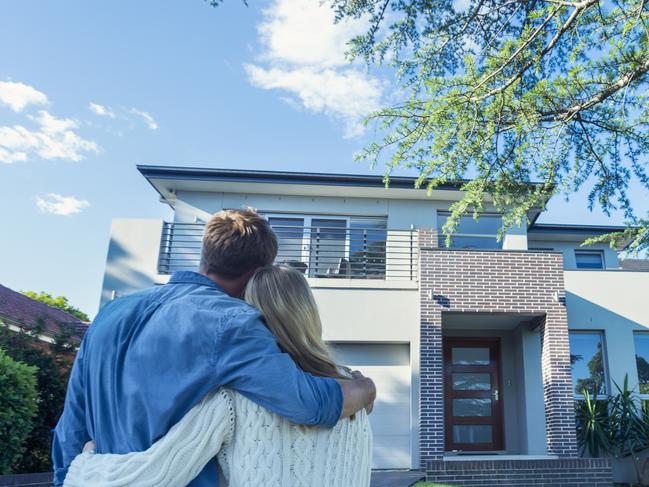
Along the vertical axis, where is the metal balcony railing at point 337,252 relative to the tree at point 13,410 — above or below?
above

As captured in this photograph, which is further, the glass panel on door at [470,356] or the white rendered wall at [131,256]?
the glass panel on door at [470,356]

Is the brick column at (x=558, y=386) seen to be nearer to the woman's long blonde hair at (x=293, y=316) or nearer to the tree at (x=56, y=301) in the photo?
→ the woman's long blonde hair at (x=293, y=316)

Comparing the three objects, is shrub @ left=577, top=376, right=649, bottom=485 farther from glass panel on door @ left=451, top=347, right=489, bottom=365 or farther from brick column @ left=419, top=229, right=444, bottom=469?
brick column @ left=419, top=229, right=444, bottom=469

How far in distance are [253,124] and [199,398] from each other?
36.6 feet

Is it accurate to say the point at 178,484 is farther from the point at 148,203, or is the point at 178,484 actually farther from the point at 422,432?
the point at 148,203

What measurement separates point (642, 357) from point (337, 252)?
6.84 meters

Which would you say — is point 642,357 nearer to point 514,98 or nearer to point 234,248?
point 514,98

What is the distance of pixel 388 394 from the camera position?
10539 mm

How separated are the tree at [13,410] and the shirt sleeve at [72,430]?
4.81m

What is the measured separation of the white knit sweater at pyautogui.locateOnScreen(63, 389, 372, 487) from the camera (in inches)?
52.4

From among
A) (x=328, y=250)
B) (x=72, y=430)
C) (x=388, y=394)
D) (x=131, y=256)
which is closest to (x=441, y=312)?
(x=388, y=394)

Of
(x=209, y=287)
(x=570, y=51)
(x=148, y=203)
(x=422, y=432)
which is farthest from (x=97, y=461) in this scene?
(x=148, y=203)

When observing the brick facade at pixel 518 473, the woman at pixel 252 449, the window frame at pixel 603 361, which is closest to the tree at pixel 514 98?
the brick facade at pixel 518 473

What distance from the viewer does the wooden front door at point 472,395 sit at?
1178 cm
